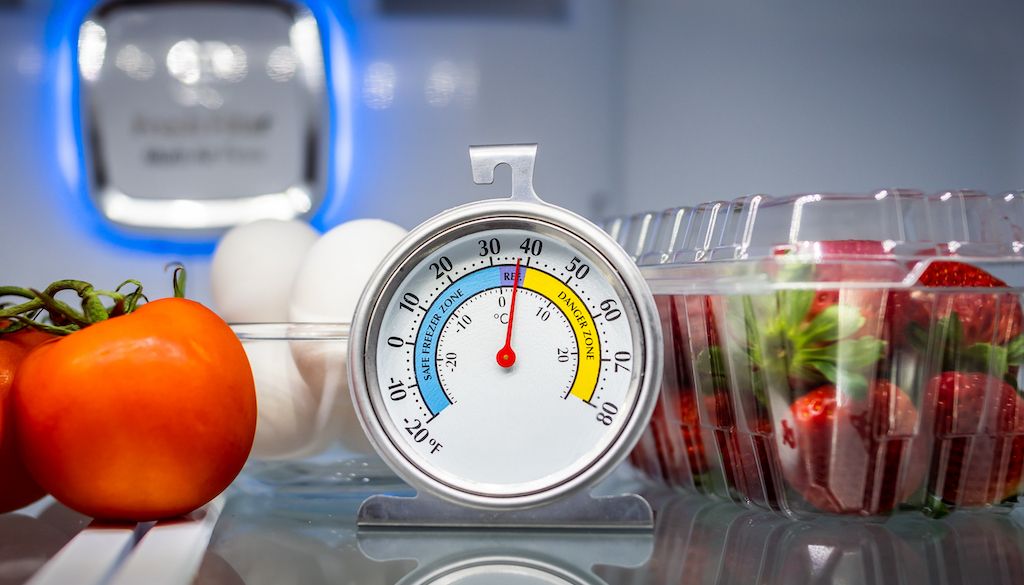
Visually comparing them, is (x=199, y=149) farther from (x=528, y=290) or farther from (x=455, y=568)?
(x=455, y=568)

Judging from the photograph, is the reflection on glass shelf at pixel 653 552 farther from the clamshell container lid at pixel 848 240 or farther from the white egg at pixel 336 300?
the clamshell container lid at pixel 848 240

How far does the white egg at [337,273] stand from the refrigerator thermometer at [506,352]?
11 centimetres

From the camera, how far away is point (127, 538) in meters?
0.66

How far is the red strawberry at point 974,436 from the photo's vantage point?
71cm

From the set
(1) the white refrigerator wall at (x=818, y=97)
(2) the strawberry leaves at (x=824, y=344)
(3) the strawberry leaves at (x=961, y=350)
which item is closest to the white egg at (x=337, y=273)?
(2) the strawberry leaves at (x=824, y=344)

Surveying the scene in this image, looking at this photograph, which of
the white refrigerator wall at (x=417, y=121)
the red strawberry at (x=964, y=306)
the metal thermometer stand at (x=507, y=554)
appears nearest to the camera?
the metal thermometer stand at (x=507, y=554)

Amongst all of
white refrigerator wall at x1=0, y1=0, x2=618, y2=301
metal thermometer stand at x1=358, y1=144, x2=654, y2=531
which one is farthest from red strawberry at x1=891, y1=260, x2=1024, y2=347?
white refrigerator wall at x1=0, y1=0, x2=618, y2=301

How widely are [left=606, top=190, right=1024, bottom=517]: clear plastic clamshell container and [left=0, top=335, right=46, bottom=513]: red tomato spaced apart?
21.7 inches

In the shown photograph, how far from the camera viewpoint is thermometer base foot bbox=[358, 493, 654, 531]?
70 centimetres

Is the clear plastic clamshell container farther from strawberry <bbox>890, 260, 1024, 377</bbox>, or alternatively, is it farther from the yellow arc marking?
the yellow arc marking

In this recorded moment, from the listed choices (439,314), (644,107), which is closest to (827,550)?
(439,314)

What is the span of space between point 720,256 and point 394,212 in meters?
0.70

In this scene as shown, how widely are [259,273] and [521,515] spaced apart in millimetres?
383

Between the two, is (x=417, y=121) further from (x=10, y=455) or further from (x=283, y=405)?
(x=10, y=455)
